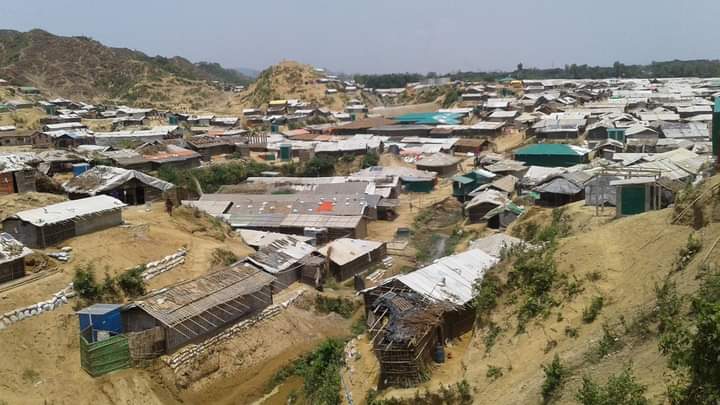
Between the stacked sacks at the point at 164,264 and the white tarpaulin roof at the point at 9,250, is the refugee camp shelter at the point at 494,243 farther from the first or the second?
the white tarpaulin roof at the point at 9,250

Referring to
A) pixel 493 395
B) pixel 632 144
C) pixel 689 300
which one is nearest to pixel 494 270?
pixel 493 395

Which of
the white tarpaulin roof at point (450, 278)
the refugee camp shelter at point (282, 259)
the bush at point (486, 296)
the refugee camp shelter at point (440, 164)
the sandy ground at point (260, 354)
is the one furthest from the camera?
the refugee camp shelter at point (440, 164)

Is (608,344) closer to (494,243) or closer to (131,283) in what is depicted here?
(494,243)

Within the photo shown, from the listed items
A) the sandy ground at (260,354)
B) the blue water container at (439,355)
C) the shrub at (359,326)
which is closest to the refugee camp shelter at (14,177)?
the sandy ground at (260,354)

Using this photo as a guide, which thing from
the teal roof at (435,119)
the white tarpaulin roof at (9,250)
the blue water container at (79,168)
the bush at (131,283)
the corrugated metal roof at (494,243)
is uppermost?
the teal roof at (435,119)

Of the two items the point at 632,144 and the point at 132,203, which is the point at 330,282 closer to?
the point at 132,203

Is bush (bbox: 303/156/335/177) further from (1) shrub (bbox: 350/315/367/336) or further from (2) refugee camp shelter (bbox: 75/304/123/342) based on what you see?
(2) refugee camp shelter (bbox: 75/304/123/342)
